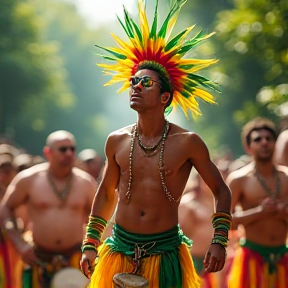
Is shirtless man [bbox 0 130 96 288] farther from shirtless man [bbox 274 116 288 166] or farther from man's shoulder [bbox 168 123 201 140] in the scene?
man's shoulder [bbox 168 123 201 140]

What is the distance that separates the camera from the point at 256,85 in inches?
1236

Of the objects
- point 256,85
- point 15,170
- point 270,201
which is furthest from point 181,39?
point 256,85

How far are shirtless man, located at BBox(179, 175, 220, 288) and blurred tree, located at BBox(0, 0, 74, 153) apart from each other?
26.6 m

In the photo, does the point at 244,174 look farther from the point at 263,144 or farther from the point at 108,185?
the point at 108,185

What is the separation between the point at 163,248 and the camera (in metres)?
7.30

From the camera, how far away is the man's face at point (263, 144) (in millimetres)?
9875

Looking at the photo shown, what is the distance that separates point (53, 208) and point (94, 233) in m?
3.03

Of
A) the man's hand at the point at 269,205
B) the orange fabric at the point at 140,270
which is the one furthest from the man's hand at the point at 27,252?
the orange fabric at the point at 140,270

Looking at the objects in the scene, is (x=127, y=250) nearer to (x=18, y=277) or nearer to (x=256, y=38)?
(x=18, y=277)

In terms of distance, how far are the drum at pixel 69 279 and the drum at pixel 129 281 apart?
287 cm

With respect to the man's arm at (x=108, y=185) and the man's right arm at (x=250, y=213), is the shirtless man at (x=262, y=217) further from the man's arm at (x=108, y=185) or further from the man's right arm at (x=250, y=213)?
the man's arm at (x=108, y=185)

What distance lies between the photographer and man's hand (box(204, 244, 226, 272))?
698 centimetres

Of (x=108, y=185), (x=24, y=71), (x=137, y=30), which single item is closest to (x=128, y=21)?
(x=137, y=30)

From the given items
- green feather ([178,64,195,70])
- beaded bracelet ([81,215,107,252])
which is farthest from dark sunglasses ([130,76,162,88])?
beaded bracelet ([81,215,107,252])
